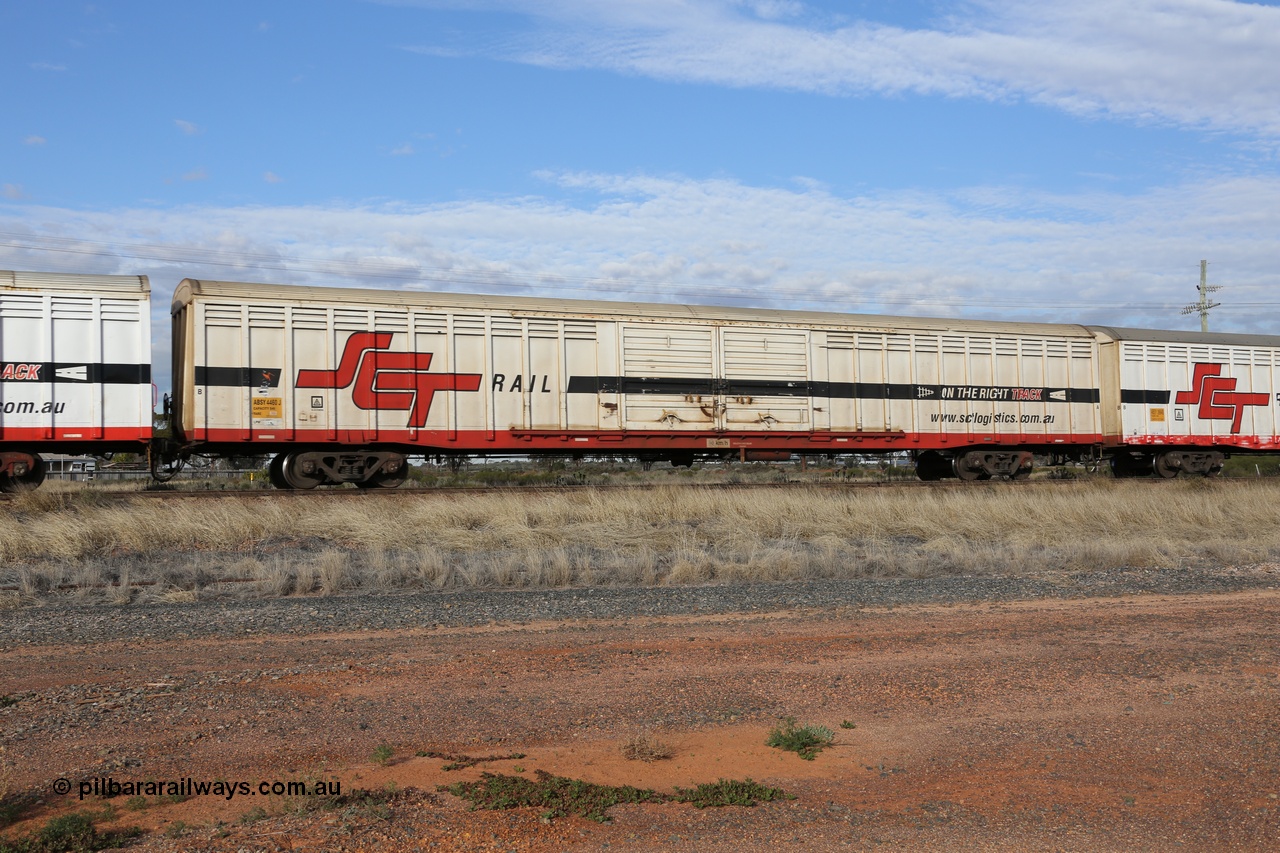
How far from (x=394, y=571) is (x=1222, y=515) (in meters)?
12.6

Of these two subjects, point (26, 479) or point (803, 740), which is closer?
point (803, 740)

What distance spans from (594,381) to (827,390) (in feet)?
15.5

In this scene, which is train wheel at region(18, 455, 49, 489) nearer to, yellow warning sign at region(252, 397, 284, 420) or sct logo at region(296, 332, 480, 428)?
yellow warning sign at region(252, 397, 284, 420)

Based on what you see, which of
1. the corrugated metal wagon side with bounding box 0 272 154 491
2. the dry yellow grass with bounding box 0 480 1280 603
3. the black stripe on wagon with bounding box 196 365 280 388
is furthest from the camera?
the black stripe on wagon with bounding box 196 365 280 388

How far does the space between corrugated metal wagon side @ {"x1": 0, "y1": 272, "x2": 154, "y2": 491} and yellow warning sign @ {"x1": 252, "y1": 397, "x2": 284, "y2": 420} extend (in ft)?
5.26

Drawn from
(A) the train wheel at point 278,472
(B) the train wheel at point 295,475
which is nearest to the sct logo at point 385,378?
(B) the train wheel at point 295,475

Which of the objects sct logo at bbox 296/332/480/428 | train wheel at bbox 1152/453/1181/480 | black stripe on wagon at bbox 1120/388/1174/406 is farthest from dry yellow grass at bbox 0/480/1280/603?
train wheel at bbox 1152/453/1181/480

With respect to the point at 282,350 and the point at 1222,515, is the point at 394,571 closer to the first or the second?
the point at 282,350

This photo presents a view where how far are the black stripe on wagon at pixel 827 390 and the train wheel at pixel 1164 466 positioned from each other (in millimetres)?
2462

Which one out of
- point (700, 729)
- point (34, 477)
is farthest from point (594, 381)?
point (700, 729)

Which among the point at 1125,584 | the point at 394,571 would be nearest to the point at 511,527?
the point at 394,571

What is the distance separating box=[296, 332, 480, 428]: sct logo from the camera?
53.6ft

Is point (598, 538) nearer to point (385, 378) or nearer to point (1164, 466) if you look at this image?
point (385, 378)

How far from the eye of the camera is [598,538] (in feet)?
41.0
